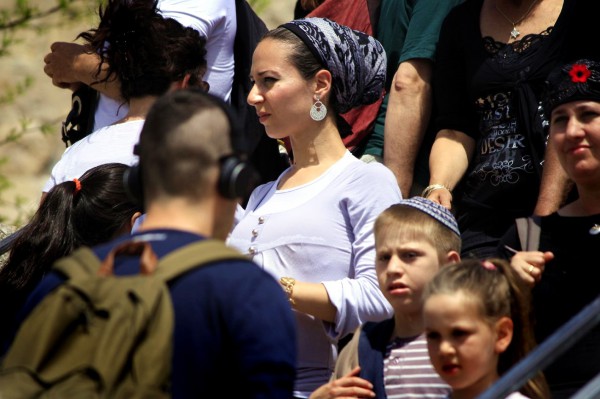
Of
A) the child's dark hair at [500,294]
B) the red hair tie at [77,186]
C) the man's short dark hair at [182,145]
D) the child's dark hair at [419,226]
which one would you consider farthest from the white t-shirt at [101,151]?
the man's short dark hair at [182,145]

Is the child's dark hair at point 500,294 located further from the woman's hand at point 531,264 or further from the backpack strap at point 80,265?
the backpack strap at point 80,265

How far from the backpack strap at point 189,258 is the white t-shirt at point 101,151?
7.15 ft

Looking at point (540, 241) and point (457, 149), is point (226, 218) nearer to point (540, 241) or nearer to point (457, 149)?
point (540, 241)

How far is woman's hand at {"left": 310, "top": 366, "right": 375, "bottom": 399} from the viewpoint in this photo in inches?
152

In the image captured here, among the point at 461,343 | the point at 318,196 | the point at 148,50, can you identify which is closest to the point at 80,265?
the point at 461,343

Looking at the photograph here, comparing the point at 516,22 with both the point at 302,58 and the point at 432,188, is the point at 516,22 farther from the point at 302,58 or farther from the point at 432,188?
the point at 302,58

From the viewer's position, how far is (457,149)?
5.07m

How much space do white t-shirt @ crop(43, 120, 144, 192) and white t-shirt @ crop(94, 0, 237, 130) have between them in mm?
304

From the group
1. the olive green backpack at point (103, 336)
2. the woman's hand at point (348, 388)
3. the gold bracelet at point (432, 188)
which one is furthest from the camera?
the gold bracelet at point (432, 188)

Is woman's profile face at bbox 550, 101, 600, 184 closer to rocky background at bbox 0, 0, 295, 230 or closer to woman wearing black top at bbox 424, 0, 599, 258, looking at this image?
woman wearing black top at bbox 424, 0, 599, 258

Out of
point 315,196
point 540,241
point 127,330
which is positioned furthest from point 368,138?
point 127,330

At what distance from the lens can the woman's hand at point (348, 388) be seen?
3859mm

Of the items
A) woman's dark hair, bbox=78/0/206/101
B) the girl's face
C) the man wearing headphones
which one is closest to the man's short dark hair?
the man wearing headphones

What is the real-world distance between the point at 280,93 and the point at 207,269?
2.04 meters
